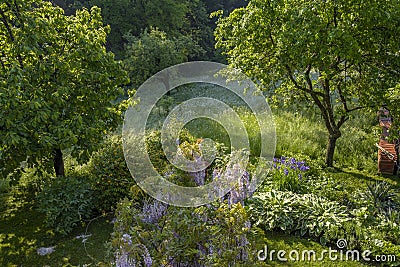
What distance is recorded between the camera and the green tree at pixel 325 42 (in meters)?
4.85

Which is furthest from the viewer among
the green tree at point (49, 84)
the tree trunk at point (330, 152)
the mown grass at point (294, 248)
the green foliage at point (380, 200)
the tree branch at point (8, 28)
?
the tree trunk at point (330, 152)

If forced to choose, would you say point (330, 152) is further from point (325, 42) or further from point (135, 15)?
point (135, 15)

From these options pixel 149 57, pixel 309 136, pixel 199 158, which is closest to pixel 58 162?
pixel 199 158

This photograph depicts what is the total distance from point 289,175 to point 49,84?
3831 mm

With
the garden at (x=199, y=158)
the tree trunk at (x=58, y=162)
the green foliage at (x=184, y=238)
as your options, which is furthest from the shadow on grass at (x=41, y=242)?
the green foliage at (x=184, y=238)

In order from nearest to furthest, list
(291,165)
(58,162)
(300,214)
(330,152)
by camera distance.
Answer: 1. (300,214)
2. (291,165)
3. (58,162)
4. (330,152)

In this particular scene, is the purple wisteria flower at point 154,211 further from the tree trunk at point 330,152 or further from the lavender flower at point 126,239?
the tree trunk at point 330,152

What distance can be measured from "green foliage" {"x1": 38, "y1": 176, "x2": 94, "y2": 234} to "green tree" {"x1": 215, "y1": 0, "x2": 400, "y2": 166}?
3.23m

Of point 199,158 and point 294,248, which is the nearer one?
point 294,248

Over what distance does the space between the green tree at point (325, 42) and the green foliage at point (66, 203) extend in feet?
10.6

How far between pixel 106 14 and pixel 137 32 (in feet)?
5.89

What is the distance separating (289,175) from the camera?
18.2ft

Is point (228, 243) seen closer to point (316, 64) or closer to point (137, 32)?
point (316, 64)

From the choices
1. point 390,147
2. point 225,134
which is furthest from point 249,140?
point 390,147
